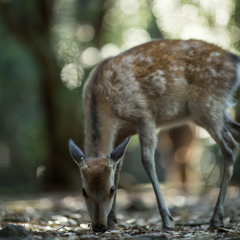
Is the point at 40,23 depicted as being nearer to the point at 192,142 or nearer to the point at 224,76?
the point at 192,142

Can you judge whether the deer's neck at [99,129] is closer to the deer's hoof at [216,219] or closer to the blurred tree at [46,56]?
the deer's hoof at [216,219]

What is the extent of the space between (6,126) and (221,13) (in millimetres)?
12642

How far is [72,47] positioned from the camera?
1245cm

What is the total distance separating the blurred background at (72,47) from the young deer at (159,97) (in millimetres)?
5260

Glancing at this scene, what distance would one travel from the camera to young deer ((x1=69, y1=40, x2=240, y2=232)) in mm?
5438

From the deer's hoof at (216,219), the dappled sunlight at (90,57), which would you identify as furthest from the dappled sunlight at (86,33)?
the deer's hoof at (216,219)

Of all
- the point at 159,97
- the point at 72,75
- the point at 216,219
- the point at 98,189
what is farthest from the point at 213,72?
the point at 72,75

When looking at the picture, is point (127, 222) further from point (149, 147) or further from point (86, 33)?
point (86, 33)

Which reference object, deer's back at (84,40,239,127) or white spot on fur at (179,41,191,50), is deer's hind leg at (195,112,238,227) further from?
white spot on fur at (179,41,191,50)

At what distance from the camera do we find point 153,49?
6133 mm

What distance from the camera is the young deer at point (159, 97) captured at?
544 cm

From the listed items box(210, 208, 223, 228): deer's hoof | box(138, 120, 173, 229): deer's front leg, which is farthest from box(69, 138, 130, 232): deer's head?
box(210, 208, 223, 228): deer's hoof

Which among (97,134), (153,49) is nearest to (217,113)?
(153,49)

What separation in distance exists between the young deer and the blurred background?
17.3 ft
